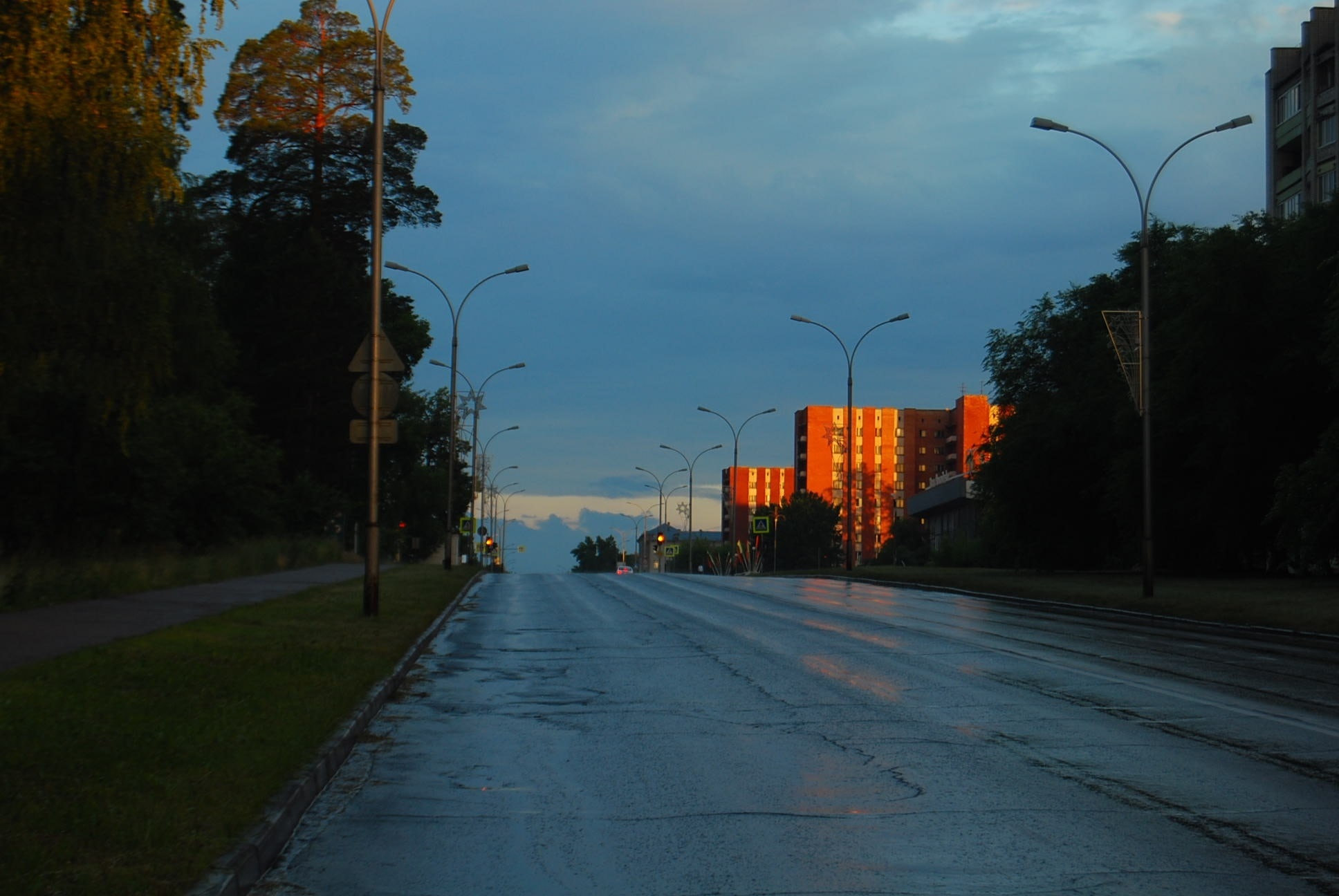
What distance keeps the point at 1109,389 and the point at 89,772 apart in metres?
44.8

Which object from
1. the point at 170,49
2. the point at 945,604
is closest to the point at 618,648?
the point at 170,49

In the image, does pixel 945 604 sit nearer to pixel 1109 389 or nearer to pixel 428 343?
pixel 1109 389

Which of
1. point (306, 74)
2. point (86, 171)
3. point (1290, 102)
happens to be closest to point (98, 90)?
point (86, 171)

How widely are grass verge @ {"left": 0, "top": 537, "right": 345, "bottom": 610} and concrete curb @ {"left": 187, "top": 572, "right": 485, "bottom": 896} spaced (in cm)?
1105

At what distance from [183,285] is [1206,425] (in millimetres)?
30363

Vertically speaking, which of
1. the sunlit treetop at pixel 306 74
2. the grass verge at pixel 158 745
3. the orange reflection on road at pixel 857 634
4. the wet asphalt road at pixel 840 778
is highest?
the sunlit treetop at pixel 306 74

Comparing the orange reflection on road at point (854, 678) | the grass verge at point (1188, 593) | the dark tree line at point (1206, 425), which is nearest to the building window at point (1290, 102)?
the dark tree line at point (1206, 425)

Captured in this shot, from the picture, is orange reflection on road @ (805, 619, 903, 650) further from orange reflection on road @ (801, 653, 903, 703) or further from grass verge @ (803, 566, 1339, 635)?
grass verge @ (803, 566, 1339, 635)

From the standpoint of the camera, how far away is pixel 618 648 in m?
18.5

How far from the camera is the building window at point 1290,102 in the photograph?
2940 inches

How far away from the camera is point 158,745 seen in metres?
8.35

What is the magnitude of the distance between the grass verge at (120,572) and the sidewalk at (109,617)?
0.41 meters

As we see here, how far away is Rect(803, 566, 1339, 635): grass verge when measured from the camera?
2484cm

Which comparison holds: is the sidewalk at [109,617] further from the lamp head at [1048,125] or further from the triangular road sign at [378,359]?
the lamp head at [1048,125]
